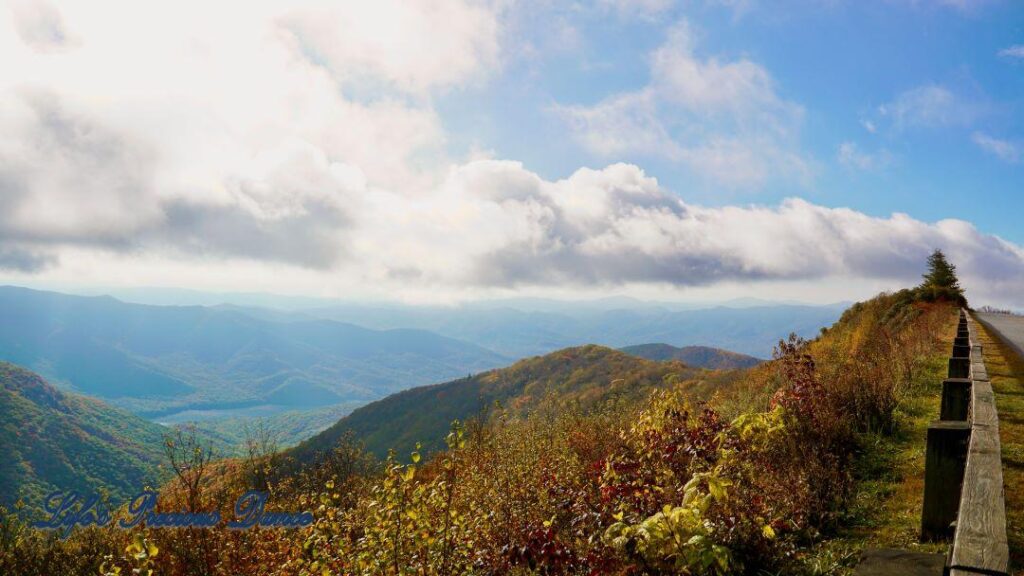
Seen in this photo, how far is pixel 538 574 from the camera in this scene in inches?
185

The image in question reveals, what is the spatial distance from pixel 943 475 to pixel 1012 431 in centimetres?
534

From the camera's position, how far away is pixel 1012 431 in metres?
8.04

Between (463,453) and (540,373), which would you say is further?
(540,373)

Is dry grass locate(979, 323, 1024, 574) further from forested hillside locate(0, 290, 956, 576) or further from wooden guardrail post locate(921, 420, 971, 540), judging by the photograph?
forested hillside locate(0, 290, 956, 576)

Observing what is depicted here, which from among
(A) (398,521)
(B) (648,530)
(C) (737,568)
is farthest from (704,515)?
(A) (398,521)

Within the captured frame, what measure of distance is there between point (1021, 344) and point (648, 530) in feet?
75.8

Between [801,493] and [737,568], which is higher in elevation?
[801,493]

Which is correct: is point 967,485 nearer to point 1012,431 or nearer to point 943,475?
point 943,475

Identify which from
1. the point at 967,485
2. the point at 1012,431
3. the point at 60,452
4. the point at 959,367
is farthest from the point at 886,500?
the point at 60,452

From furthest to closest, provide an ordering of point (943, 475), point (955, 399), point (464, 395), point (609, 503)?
point (464, 395)
point (955, 399)
point (609, 503)
point (943, 475)

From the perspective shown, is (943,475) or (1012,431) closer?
(943,475)

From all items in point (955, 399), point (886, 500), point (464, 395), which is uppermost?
point (955, 399)

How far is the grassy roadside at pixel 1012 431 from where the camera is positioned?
15.5ft

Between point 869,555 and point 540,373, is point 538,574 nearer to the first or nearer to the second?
point 869,555
